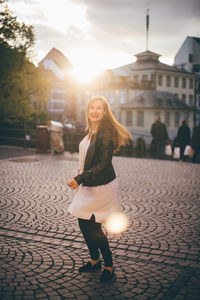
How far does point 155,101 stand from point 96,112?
47180 millimetres

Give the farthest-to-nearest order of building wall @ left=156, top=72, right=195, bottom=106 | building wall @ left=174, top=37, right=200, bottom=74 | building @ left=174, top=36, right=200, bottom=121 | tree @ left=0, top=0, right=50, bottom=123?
building wall @ left=174, top=37, right=200, bottom=74
building @ left=174, top=36, right=200, bottom=121
building wall @ left=156, top=72, right=195, bottom=106
tree @ left=0, top=0, right=50, bottom=123

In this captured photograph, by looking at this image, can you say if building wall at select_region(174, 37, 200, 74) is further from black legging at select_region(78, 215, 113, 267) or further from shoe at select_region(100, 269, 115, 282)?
shoe at select_region(100, 269, 115, 282)

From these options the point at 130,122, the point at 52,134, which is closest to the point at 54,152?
the point at 52,134

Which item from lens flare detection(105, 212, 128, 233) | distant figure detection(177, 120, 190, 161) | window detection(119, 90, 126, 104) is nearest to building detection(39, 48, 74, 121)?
window detection(119, 90, 126, 104)

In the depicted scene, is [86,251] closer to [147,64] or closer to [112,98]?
[112,98]

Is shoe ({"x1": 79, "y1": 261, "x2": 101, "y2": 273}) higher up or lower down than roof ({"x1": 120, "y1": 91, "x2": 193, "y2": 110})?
lower down

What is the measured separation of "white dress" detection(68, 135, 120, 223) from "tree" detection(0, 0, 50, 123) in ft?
75.3

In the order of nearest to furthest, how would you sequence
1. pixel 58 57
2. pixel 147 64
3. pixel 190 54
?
pixel 147 64 → pixel 190 54 → pixel 58 57

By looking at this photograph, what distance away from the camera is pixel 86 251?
183 inches

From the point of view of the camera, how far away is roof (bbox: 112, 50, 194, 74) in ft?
184

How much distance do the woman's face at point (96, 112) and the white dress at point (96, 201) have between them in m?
0.25

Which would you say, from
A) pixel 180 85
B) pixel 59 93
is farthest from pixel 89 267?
pixel 180 85

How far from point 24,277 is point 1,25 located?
1024 inches

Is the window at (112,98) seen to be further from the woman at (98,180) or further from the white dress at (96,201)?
the white dress at (96,201)
